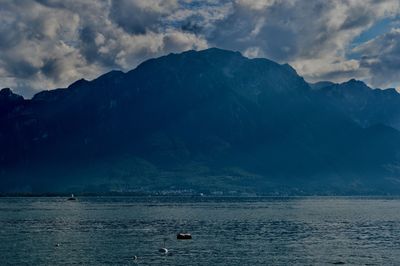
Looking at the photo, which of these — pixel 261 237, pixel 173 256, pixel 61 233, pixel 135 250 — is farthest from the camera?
pixel 61 233

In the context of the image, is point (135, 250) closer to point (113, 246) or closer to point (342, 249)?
point (113, 246)

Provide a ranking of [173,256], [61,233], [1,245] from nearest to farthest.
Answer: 1. [173,256]
2. [1,245]
3. [61,233]

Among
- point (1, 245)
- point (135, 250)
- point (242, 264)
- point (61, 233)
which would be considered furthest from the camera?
point (61, 233)

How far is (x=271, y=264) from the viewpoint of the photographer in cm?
13200

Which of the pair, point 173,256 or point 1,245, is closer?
point 173,256

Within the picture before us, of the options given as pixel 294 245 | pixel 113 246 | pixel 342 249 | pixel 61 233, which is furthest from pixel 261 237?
pixel 61 233

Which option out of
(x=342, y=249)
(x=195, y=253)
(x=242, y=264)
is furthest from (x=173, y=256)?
(x=342, y=249)

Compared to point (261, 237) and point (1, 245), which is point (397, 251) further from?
point (1, 245)

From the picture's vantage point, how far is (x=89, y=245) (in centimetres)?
16300

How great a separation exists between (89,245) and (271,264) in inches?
2092

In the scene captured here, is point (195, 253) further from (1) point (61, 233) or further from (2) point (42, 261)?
(1) point (61, 233)

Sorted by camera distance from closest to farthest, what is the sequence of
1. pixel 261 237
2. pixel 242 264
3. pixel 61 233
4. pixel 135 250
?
pixel 242 264
pixel 135 250
pixel 261 237
pixel 61 233

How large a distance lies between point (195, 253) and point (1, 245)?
170 feet

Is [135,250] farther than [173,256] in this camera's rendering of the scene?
Yes
